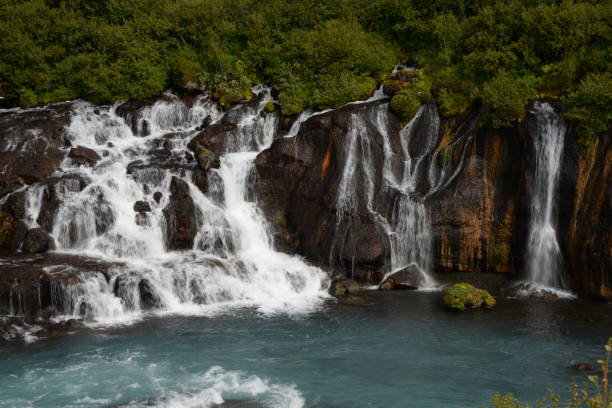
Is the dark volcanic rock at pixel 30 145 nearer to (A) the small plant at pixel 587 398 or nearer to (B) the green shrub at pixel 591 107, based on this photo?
(B) the green shrub at pixel 591 107

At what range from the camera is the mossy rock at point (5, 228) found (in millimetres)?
26781

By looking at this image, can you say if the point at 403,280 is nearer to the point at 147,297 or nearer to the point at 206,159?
the point at 147,297

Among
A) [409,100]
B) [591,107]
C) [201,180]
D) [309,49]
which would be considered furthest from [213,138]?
[591,107]

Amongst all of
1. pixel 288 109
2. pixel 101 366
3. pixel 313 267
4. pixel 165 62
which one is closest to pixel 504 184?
pixel 313 267

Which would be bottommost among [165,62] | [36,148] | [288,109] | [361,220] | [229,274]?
[229,274]

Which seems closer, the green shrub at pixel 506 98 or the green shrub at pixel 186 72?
the green shrub at pixel 506 98

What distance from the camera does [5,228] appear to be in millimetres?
26953

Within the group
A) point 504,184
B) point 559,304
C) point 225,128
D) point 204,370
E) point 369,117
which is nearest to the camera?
point 204,370

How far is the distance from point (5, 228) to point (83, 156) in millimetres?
5451

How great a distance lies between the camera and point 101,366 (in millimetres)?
18531

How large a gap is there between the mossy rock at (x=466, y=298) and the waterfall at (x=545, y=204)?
116 inches

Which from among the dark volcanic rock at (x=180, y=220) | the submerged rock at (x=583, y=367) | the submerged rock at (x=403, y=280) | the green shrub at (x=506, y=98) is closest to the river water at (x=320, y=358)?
the submerged rock at (x=583, y=367)

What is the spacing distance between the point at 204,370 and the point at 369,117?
1621 centimetres

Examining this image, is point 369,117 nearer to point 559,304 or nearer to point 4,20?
point 559,304
